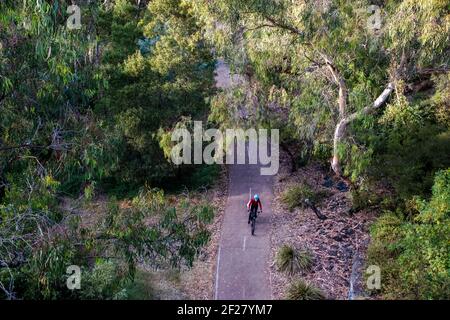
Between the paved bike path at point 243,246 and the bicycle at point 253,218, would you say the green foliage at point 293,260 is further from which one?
the bicycle at point 253,218

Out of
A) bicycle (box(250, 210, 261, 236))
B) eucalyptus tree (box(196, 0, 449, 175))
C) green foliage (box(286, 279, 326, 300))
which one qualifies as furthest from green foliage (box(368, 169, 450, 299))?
bicycle (box(250, 210, 261, 236))

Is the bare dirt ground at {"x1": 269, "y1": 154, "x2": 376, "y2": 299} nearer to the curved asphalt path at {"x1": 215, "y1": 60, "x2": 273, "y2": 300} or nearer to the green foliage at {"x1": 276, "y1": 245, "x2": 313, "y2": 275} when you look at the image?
the green foliage at {"x1": 276, "y1": 245, "x2": 313, "y2": 275}

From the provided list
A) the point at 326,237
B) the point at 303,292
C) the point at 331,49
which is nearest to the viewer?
the point at 303,292

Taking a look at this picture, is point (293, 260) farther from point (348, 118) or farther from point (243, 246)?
point (348, 118)

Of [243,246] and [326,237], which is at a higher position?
[326,237]

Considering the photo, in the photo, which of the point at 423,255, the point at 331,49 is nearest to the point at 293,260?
the point at 423,255

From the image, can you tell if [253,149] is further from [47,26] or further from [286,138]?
[47,26]

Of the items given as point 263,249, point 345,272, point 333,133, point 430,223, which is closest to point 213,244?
point 263,249
